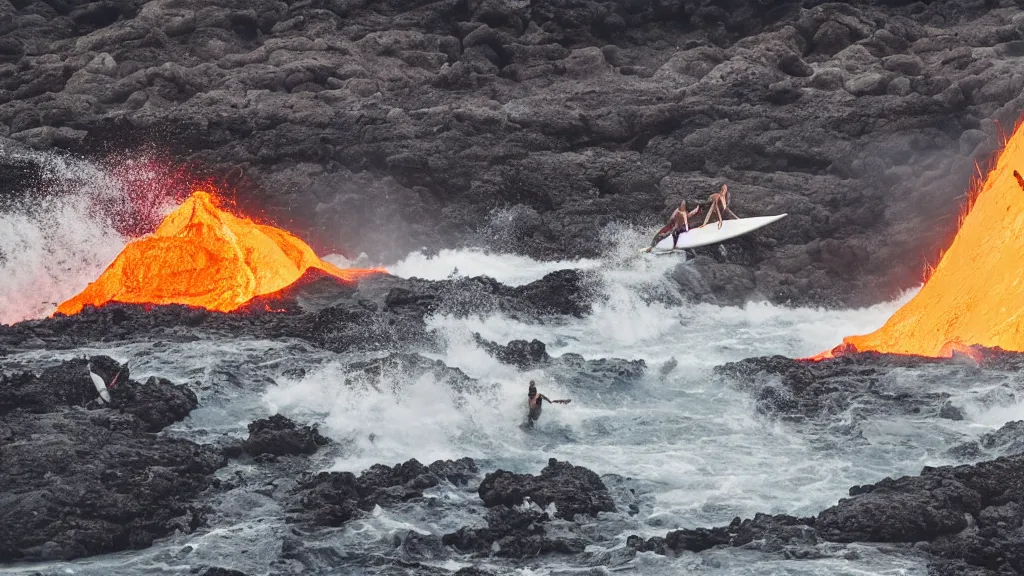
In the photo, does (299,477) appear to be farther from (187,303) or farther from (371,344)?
(187,303)

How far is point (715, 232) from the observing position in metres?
26.5

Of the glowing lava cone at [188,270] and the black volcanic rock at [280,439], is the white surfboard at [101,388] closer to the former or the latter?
the black volcanic rock at [280,439]

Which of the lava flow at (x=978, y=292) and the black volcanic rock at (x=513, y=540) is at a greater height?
the lava flow at (x=978, y=292)

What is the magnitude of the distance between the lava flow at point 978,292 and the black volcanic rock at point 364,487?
8.08m

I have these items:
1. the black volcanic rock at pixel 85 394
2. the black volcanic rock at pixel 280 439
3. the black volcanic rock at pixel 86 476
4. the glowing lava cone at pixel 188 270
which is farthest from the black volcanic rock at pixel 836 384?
the glowing lava cone at pixel 188 270

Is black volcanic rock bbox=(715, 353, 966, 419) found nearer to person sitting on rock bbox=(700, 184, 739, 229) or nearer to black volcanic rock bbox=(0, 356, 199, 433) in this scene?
person sitting on rock bbox=(700, 184, 739, 229)

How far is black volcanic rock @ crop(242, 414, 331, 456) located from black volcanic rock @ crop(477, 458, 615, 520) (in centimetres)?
268

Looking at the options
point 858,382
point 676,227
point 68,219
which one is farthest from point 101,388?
point 68,219

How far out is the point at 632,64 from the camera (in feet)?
110

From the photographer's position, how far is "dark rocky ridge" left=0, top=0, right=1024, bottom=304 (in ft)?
94.9

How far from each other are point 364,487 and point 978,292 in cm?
1021

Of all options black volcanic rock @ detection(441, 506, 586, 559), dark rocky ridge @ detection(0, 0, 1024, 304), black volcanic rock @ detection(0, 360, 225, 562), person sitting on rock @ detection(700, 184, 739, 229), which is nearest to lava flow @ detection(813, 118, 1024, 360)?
person sitting on rock @ detection(700, 184, 739, 229)

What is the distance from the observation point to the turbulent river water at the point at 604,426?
15359 mm

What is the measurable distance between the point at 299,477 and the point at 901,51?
Answer: 20.7 meters
